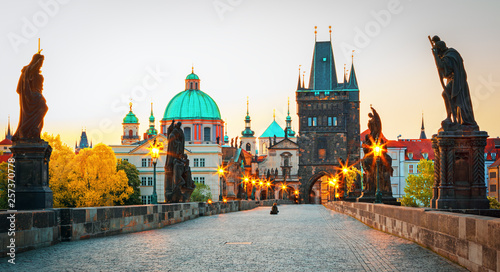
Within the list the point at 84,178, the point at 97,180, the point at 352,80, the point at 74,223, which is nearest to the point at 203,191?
the point at 352,80

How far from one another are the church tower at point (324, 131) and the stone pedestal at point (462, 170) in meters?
107

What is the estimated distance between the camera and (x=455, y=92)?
1733 cm

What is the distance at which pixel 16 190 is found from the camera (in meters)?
15.0

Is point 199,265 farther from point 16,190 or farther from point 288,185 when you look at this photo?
point 288,185

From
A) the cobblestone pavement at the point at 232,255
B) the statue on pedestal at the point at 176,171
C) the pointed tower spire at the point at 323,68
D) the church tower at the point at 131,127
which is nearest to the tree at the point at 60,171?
the statue on pedestal at the point at 176,171

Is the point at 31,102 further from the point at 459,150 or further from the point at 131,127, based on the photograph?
the point at 131,127

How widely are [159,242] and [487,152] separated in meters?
120

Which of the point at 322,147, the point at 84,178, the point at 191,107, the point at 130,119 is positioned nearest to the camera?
the point at 84,178

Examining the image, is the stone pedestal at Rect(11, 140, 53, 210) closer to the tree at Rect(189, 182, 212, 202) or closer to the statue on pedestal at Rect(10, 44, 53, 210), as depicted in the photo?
the statue on pedestal at Rect(10, 44, 53, 210)

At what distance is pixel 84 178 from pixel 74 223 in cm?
5901

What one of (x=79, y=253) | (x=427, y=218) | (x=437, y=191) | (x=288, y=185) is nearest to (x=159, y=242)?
(x=79, y=253)

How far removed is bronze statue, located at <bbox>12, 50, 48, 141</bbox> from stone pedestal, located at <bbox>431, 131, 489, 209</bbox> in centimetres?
982

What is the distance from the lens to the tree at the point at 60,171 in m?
65.1

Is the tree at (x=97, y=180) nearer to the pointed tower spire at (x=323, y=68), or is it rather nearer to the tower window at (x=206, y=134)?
the pointed tower spire at (x=323, y=68)
